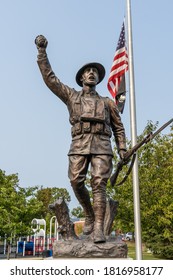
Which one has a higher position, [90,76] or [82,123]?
[90,76]

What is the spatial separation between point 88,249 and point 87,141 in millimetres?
1288

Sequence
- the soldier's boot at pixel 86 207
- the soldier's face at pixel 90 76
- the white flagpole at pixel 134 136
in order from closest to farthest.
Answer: the soldier's boot at pixel 86 207 < the soldier's face at pixel 90 76 < the white flagpole at pixel 134 136

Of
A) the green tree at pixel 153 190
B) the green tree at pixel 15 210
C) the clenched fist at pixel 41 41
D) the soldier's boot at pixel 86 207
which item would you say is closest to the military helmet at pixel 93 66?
the clenched fist at pixel 41 41

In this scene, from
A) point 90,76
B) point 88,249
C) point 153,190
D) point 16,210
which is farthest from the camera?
point 16,210

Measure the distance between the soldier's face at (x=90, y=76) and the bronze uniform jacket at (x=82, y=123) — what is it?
0.46 ft

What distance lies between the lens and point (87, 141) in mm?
4691

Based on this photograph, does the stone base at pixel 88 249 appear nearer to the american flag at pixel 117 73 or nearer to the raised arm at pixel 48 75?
the raised arm at pixel 48 75

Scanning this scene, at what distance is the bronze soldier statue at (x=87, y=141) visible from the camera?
15.1 feet

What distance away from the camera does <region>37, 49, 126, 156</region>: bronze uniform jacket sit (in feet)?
15.4

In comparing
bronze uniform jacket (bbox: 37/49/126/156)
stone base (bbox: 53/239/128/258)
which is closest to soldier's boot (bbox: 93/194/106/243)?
stone base (bbox: 53/239/128/258)

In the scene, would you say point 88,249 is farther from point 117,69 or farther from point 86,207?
point 117,69

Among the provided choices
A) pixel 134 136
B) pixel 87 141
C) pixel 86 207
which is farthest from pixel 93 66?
pixel 134 136

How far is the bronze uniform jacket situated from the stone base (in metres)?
1.08
